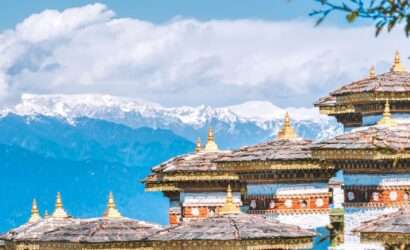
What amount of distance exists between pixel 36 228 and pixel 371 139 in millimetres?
9155

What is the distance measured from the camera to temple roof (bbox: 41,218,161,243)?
3412cm

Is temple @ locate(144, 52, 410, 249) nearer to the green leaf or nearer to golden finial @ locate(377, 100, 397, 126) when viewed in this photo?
golden finial @ locate(377, 100, 397, 126)

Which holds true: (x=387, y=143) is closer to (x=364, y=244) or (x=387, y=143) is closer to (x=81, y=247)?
(x=364, y=244)

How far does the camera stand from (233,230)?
103 ft

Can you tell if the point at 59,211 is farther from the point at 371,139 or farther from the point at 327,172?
the point at 371,139

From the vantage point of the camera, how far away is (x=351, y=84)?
3981cm

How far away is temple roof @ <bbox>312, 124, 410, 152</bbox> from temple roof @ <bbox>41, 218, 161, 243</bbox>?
3.53 meters

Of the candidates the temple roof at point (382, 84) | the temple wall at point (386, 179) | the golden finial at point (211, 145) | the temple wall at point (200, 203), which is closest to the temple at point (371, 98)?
the temple roof at point (382, 84)

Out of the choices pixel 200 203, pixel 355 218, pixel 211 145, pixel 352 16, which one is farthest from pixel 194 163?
pixel 352 16

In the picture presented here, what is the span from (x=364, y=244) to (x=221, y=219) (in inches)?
110

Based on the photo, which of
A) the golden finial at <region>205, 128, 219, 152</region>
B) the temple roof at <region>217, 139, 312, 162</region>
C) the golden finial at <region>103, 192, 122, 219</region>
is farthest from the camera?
the golden finial at <region>205, 128, 219, 152</region>

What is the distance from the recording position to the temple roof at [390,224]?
31453 millimetres

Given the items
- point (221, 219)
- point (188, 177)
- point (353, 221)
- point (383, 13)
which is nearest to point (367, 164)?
point (353, 221)

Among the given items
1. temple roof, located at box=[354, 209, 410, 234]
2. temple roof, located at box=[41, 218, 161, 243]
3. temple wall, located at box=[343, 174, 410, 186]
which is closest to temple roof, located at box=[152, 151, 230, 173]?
temple roof, located at box=[41, 218, 161, 243]
